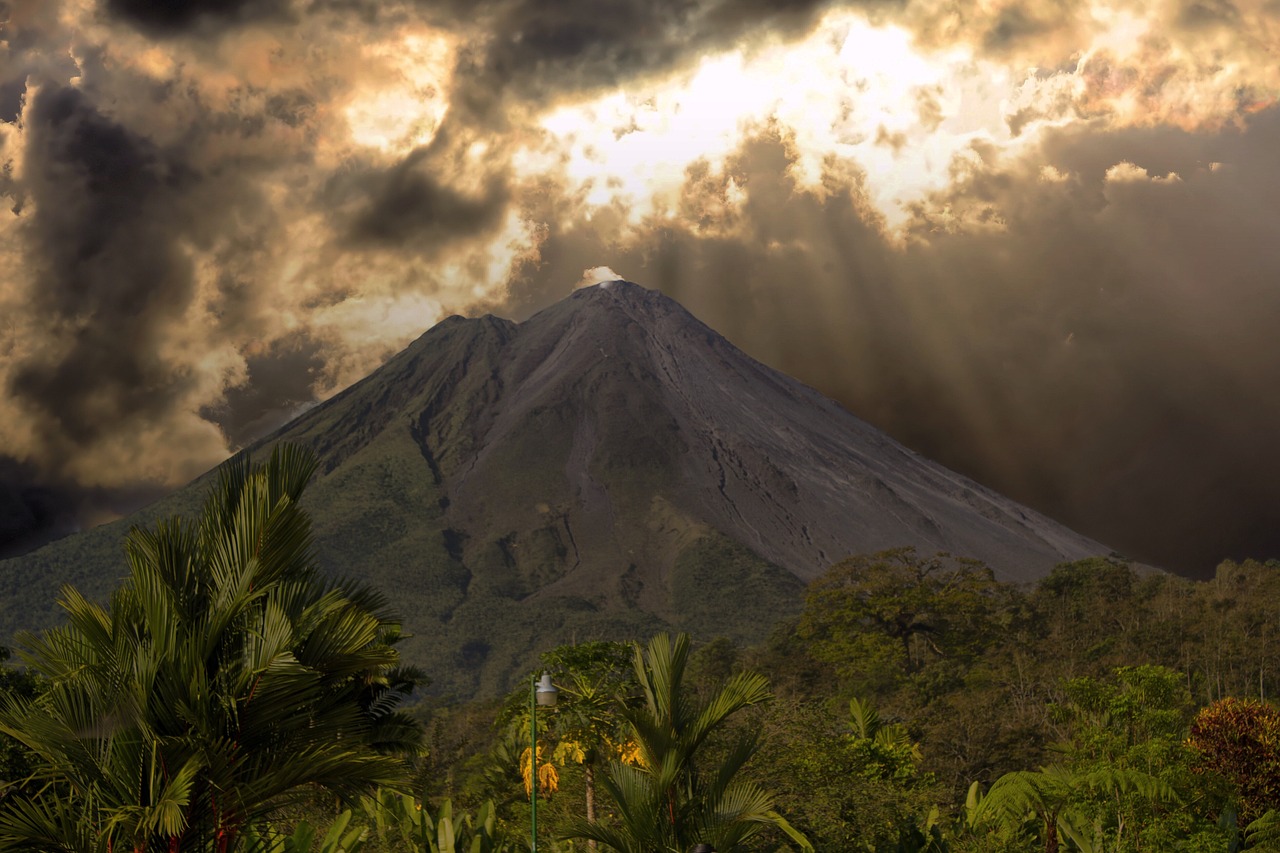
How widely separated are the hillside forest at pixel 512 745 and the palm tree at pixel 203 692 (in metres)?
0.01

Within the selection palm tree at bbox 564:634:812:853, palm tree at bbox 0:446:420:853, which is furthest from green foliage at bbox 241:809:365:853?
palm tree at bbox 564:634:812:853

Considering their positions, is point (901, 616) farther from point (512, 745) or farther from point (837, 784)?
point (837, 784)

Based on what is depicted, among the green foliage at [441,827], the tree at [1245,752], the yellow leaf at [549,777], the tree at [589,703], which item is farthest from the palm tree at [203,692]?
the tree at [1245,752]

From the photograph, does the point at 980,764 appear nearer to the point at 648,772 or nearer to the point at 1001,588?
the point at 648,772

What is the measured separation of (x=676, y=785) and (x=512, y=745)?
2985 cm

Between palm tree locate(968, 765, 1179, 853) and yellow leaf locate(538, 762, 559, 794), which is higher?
palm tree locate(968, 765, 1179, 853)

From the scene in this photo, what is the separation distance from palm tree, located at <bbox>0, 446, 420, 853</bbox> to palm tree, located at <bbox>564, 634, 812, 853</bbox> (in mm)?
3987

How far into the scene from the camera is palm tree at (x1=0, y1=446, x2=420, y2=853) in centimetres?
596

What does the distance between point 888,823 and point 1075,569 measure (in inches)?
2930

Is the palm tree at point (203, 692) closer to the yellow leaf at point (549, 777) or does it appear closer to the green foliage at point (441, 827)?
the green foliage at point (441, 827)

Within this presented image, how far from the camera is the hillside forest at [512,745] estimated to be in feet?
19.8

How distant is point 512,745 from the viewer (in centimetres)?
3891

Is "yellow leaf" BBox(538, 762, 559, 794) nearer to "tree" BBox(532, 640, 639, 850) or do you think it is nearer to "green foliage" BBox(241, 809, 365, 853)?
"tree" BBox(532, 640, 639, 850)

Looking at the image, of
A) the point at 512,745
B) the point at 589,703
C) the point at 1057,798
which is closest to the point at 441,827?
the point at 589,703
